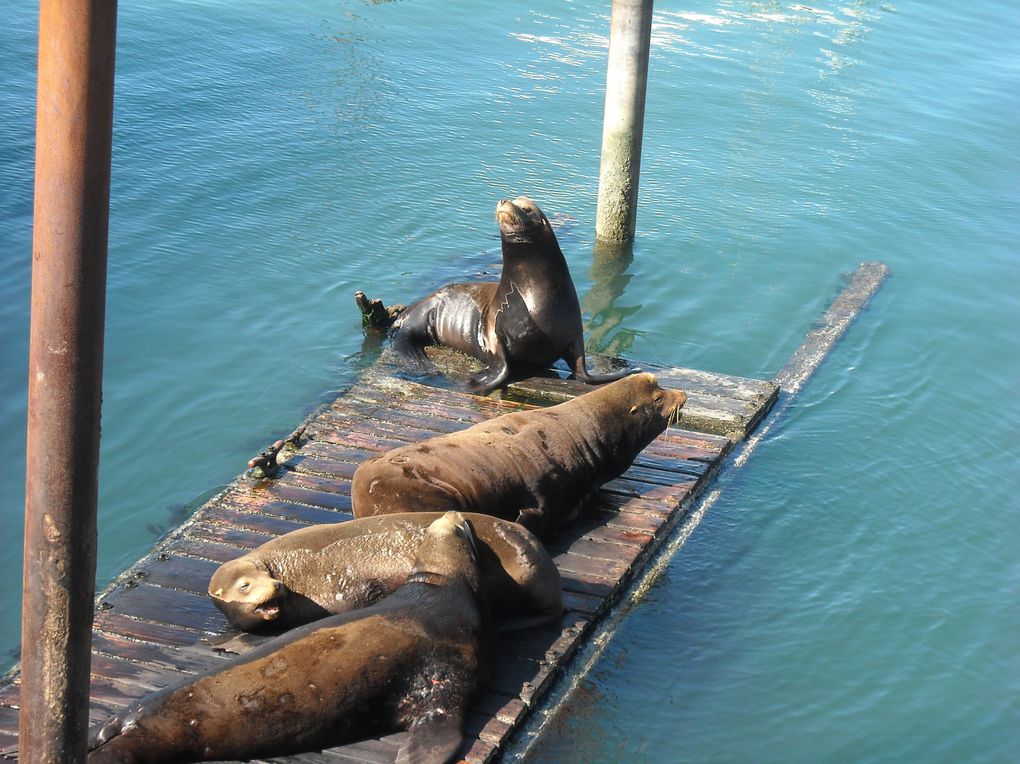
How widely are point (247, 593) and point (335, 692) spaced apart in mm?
729

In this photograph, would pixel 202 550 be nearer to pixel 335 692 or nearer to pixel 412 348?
pixel 335 692

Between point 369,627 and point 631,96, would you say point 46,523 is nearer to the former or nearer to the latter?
point 369,627

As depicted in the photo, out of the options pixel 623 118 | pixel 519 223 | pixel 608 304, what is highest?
pixel 623 118

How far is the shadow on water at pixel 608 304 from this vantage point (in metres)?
8.89

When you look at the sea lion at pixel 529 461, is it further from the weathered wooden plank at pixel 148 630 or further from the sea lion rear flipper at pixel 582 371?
the sea lion rear flipper at pixel 582 371

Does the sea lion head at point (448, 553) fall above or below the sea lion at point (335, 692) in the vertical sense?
above

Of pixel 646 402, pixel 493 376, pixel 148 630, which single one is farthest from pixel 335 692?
pixel 493 376

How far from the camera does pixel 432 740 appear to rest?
388 cm

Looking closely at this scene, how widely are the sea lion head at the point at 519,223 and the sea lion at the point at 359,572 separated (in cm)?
313

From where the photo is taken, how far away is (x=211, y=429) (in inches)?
289

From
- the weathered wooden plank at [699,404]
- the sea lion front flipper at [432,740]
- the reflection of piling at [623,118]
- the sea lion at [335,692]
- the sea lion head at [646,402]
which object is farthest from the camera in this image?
the reflection of piling at [623,118]

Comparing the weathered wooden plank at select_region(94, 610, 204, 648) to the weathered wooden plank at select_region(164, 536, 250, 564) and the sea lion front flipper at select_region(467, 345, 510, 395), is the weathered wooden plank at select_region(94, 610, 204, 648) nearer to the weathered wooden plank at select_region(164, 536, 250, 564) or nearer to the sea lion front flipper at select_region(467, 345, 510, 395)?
the weathered wooden plank at select_region(164, 536, 250, 564)

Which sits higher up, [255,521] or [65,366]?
[65,366]

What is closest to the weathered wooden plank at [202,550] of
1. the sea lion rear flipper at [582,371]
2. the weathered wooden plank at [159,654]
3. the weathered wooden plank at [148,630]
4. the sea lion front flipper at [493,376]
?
the weathered wooden plank at [148,630]
